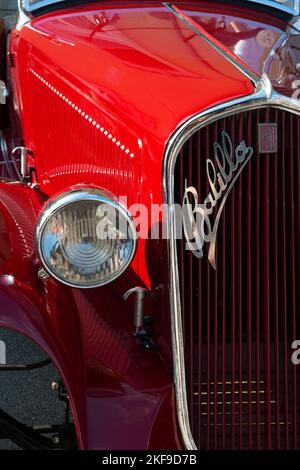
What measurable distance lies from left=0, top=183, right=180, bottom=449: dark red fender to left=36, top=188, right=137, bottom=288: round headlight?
0.70 ft

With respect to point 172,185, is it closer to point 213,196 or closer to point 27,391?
point 213,196

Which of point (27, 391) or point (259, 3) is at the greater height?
point (259, 3)

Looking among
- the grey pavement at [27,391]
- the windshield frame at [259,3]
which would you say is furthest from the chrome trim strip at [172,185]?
the windshield frame at [259,3]

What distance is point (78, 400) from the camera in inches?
69.4

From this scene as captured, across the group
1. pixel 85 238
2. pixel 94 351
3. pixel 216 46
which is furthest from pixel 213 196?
pixel 216 46

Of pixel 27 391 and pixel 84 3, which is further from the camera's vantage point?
pixel 27 391

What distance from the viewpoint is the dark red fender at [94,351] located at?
1728 mm

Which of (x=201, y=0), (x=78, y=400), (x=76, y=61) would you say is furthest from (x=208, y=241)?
(x=201, y=0)

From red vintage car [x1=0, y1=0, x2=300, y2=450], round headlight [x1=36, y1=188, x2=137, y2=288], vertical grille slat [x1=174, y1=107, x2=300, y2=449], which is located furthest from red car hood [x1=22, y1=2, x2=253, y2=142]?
round headlight [x1=36, y1=188, x2=137, y2=288]

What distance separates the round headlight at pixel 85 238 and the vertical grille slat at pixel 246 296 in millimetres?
195

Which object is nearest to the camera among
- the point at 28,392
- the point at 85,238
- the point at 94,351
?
the point at 85,238

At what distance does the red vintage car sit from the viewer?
1750 millimetres

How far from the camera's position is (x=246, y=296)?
6.20 feet

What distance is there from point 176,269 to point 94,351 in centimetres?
35
